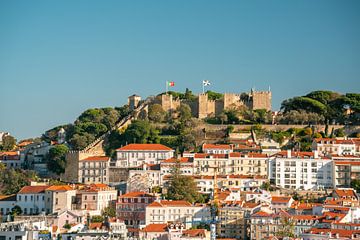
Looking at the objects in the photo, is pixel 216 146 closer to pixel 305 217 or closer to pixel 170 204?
pixel 170 204

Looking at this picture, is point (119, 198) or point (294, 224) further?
point (119, 198)

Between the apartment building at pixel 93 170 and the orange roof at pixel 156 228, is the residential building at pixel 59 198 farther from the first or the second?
the orange roof at pixel 156 228

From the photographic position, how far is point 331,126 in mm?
65375

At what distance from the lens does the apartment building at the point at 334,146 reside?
197ft

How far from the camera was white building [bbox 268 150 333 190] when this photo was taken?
56.7 metres

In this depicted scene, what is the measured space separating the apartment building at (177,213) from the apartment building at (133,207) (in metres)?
1.64

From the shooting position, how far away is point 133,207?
52969mm

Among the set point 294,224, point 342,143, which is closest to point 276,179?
point 342,143

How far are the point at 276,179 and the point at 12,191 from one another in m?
16.8

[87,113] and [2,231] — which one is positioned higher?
[87,113]

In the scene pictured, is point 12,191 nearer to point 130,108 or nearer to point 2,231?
point 2,231

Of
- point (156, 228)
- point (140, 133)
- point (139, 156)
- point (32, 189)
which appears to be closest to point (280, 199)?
point (156, 228)

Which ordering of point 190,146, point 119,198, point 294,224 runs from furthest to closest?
point 190,146 → point 119,198 → point 294,224

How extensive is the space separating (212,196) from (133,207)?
4755mm
